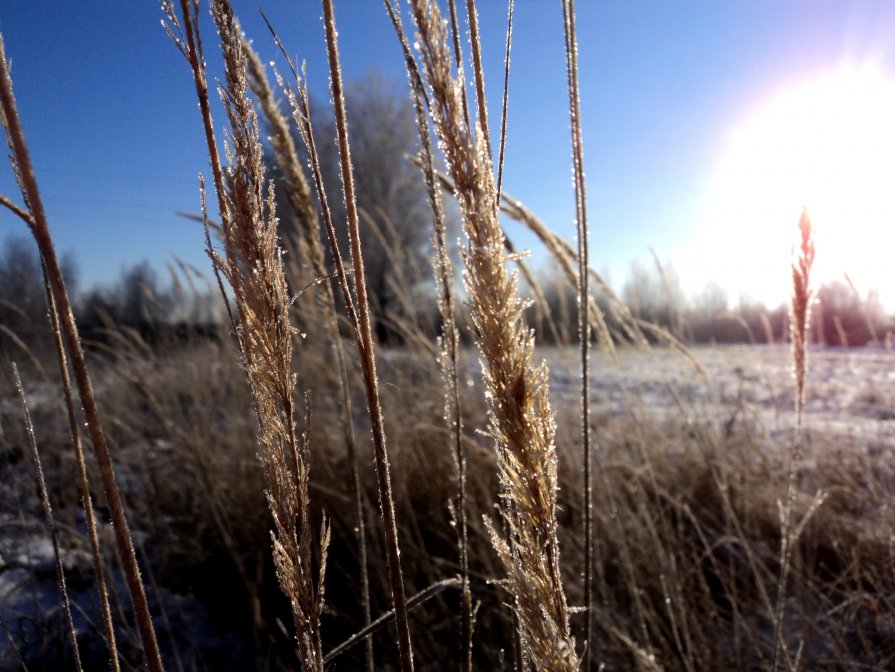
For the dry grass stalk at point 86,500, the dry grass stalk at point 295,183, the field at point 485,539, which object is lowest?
the field at point 485,539

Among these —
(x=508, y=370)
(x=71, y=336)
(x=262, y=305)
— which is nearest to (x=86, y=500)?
(x=71, y=336)

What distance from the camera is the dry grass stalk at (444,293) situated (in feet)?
2.53

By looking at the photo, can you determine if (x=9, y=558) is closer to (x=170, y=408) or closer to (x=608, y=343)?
(x=170, y=408)

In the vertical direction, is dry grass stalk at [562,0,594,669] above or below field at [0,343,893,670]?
above

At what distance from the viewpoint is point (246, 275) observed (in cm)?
65

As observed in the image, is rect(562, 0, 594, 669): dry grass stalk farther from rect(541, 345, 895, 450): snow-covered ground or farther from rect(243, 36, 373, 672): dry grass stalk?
rect(541, 345, 895, 450): snow-covered ground

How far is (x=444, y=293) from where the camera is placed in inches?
39.8

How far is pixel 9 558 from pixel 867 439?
4.28 metres

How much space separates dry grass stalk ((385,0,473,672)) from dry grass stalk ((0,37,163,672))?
1.42ft

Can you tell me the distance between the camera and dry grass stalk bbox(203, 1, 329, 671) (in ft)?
2.13

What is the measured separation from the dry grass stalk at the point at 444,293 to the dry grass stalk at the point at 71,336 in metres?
0.43

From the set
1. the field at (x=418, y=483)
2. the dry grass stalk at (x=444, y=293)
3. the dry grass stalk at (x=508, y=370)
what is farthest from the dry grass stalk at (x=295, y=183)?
the dry grass stalk at (x=508, y=370)

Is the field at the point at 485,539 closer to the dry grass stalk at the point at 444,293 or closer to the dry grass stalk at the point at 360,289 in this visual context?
the dry grass stalk at the point at 444,293

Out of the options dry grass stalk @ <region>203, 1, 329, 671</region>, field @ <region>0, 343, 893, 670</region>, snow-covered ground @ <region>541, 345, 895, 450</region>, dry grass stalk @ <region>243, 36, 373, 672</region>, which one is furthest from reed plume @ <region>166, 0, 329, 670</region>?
snow-covered ground @ <region>541, 345, 895, 450</region>
